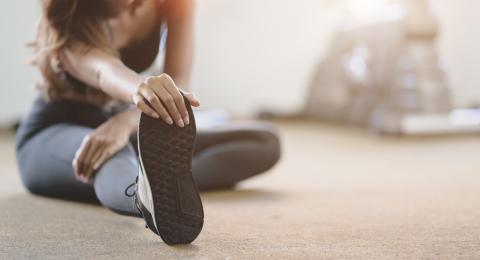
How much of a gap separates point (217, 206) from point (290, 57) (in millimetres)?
2515

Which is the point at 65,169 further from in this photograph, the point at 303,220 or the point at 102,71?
the point at 303,220

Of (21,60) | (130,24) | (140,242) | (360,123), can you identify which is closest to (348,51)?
(360,123)

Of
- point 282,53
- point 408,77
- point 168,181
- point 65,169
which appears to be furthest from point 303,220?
point 282,53

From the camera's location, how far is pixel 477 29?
316cm

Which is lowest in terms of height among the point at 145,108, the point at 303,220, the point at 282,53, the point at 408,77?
the point at 303,220

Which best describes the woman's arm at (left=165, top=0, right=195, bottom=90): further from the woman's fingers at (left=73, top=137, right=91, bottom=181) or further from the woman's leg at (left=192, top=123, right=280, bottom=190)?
the woman's fingers at (left=73, top=137, right=91, bottom=181)

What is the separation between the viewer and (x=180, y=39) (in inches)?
44.1

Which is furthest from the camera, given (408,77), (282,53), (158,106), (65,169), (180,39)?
(282,53)

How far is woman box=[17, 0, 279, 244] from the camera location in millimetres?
663

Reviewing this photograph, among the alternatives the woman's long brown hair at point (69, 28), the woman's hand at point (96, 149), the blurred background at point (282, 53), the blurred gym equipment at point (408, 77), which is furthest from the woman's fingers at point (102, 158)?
the blurred background at point (282, 53)

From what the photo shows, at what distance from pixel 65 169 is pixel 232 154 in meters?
0.33

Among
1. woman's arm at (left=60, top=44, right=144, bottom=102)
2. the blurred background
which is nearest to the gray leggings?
woman's arm at (left=60, top=44, right=144, bottom=102)

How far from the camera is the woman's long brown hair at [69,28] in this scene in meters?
0.92

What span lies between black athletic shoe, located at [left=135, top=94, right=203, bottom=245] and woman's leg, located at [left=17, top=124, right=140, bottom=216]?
0.14 m
